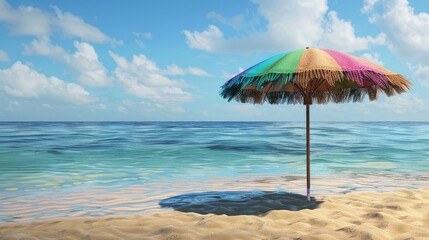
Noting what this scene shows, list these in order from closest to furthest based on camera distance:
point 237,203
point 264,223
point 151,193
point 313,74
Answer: point 264,223 < point 313,74 < point 237,203 < point 151,193

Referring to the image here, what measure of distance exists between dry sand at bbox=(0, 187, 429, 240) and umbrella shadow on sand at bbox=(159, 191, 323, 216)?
0.01m

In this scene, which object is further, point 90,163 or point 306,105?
point 90,163

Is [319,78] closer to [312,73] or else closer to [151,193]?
[312,73]

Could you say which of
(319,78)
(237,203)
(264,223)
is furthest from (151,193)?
(319,78)

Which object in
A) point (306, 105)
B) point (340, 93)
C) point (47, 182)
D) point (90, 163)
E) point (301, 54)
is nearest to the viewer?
point (301, 54)

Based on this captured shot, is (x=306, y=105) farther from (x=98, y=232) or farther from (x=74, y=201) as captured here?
(x=74, y=201)

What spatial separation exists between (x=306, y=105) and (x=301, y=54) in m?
1.06

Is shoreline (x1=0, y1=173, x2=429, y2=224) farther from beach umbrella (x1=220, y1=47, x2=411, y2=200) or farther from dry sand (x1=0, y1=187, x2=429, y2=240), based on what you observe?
beach umbrella (x1=220, y1=47, x2=411, y2=200)

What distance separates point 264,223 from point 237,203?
4.65 ft

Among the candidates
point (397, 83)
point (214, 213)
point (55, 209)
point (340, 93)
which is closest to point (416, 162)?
point (340, 93)

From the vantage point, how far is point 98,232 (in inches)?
176

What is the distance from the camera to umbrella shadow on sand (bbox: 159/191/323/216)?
5.71 meters

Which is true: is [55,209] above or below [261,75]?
below

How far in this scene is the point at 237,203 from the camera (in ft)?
20.5
